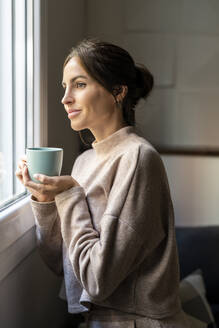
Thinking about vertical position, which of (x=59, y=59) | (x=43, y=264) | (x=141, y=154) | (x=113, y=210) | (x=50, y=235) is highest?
(x=59, y=59)

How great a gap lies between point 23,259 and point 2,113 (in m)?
0.36

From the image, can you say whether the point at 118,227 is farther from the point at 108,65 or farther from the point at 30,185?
the point at 108,65

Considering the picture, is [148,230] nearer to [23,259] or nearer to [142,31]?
[23,259]

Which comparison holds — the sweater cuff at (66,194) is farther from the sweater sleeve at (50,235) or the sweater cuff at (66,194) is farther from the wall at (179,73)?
the wall at (179,73)

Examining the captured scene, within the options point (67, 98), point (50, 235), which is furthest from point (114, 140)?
point (50, 235)

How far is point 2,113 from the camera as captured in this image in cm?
108

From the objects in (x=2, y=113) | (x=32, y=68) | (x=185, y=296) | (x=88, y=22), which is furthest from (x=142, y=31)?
(x=185, y=296)

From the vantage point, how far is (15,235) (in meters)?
1.01

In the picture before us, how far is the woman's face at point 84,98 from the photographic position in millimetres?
939

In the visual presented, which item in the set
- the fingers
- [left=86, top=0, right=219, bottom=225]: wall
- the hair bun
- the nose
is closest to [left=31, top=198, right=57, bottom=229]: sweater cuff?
the fingers

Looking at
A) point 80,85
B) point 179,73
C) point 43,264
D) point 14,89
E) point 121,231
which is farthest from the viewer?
point 179,73

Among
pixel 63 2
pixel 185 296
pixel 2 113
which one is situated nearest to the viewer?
pixel 2 113

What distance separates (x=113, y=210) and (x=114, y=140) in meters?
0.19

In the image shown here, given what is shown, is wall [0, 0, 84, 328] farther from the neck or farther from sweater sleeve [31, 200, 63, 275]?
the neck
